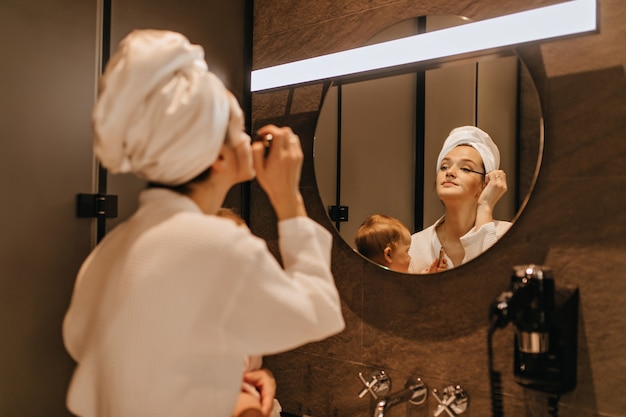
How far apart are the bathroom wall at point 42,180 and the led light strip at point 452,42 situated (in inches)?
19.6

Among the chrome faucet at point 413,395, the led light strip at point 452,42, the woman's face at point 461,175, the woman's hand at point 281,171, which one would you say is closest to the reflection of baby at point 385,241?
the woman's face at point 461,175

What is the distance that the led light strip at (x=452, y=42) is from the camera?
97 cm

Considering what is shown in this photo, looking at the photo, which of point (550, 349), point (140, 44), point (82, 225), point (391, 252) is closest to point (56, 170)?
point (82, 225)

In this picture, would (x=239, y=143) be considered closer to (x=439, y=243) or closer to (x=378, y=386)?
(x=439, y=243)

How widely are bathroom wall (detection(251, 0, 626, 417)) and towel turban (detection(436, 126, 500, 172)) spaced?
106 mm

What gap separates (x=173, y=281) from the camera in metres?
0.60

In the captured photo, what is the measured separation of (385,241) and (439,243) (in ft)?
0.49

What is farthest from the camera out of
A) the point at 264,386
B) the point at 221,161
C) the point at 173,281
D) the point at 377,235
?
the point at 377,235

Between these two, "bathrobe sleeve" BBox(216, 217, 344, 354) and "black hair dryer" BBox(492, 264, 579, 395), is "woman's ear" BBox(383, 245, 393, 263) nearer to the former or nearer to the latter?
"black hair dryer" BBox(492, 264, 579, 395)

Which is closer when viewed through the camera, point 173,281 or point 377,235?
point 173,281

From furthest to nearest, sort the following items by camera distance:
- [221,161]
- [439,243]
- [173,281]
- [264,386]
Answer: [439,243] → [264,386] → [221,161] → [173,281]

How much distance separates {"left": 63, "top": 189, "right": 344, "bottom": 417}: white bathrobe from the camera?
61 cm

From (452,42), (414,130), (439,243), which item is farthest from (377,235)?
(452,42)

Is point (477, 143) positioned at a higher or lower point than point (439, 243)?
higher
